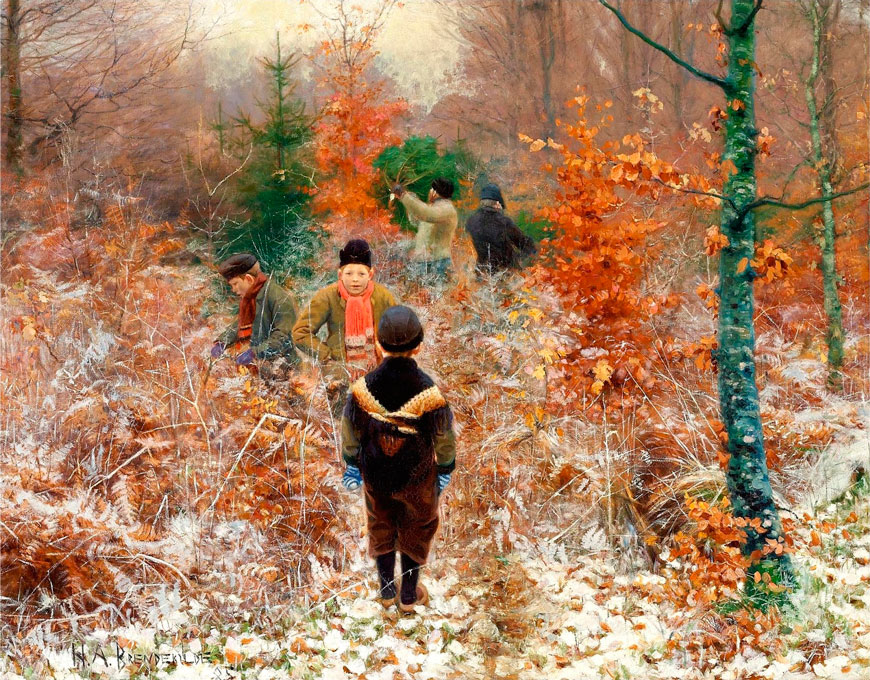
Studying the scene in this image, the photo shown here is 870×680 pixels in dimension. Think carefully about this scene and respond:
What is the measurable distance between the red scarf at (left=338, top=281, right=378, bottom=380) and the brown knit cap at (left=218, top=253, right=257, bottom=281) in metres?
0.82

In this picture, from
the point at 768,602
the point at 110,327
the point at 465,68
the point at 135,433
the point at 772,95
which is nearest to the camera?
the point at 768,602

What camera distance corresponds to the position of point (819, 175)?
578cm

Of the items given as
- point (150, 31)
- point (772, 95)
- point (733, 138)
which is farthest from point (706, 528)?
point (150, 31)

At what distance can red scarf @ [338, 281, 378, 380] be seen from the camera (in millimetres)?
4941

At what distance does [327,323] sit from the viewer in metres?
5.05

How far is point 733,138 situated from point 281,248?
348cm

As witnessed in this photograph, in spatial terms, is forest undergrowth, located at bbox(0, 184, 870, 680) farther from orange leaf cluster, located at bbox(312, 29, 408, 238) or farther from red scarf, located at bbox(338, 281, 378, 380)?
orange leaf cluster, located at bbox(312, 29, 408, 238)

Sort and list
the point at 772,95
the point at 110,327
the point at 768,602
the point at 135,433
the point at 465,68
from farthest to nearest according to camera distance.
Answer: the point at 465,68
the point at 772,95
the point at 110,327
the point at 135,433
the point at 768,602

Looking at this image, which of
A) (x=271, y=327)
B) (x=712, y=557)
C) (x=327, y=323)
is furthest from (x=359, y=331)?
(x=712, y=557)

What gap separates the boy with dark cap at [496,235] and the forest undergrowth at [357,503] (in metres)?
0.42

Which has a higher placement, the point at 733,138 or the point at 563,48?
the point at 563,48

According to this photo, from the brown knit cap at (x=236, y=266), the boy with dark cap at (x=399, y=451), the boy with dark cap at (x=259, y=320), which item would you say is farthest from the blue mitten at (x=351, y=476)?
the brown knit cap at (x=236, y=266)

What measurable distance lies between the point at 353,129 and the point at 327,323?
71.7 inches

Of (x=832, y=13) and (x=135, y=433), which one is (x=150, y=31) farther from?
(x=832, y=13)
